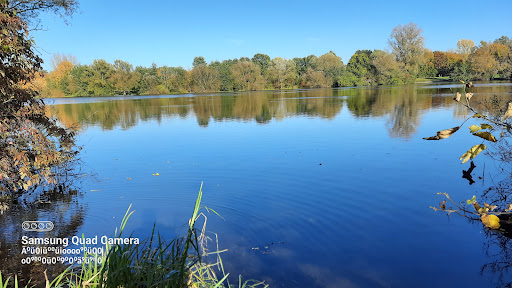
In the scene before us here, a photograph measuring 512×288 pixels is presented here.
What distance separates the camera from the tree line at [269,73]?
78000 mm

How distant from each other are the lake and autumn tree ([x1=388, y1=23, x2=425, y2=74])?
70.3 metres

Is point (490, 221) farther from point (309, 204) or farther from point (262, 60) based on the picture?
point (262, 60)

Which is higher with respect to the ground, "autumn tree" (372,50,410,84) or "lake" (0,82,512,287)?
"autumn tree" (372,50,410,84)

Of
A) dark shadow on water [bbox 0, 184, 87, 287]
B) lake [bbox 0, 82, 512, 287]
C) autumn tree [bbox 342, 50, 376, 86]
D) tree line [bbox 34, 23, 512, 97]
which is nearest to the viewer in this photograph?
dark shadow on water [bbox 0, 184, 87, 287]

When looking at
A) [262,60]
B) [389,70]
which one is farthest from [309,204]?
[262,60]

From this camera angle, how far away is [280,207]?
7.17m

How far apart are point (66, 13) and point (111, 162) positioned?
5076mm

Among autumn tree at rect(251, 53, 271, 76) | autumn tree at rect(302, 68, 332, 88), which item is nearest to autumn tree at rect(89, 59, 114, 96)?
autumn tree at rect(251, 53, 271, 76)

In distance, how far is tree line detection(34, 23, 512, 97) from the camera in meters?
78.0

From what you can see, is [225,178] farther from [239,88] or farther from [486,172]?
[239,88]

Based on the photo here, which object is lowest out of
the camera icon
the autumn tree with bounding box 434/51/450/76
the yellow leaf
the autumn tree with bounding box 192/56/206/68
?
the camera icon

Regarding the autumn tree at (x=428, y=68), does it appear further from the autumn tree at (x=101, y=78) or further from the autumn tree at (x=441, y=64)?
the autumn tree at (x=101, y=78)

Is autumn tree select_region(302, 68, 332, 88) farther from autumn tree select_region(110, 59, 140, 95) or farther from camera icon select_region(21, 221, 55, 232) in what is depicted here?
camera icon select_region(21, 221, 55, 232)

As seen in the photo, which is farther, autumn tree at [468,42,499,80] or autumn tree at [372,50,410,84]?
autumn tree at [372,50,410,84]
